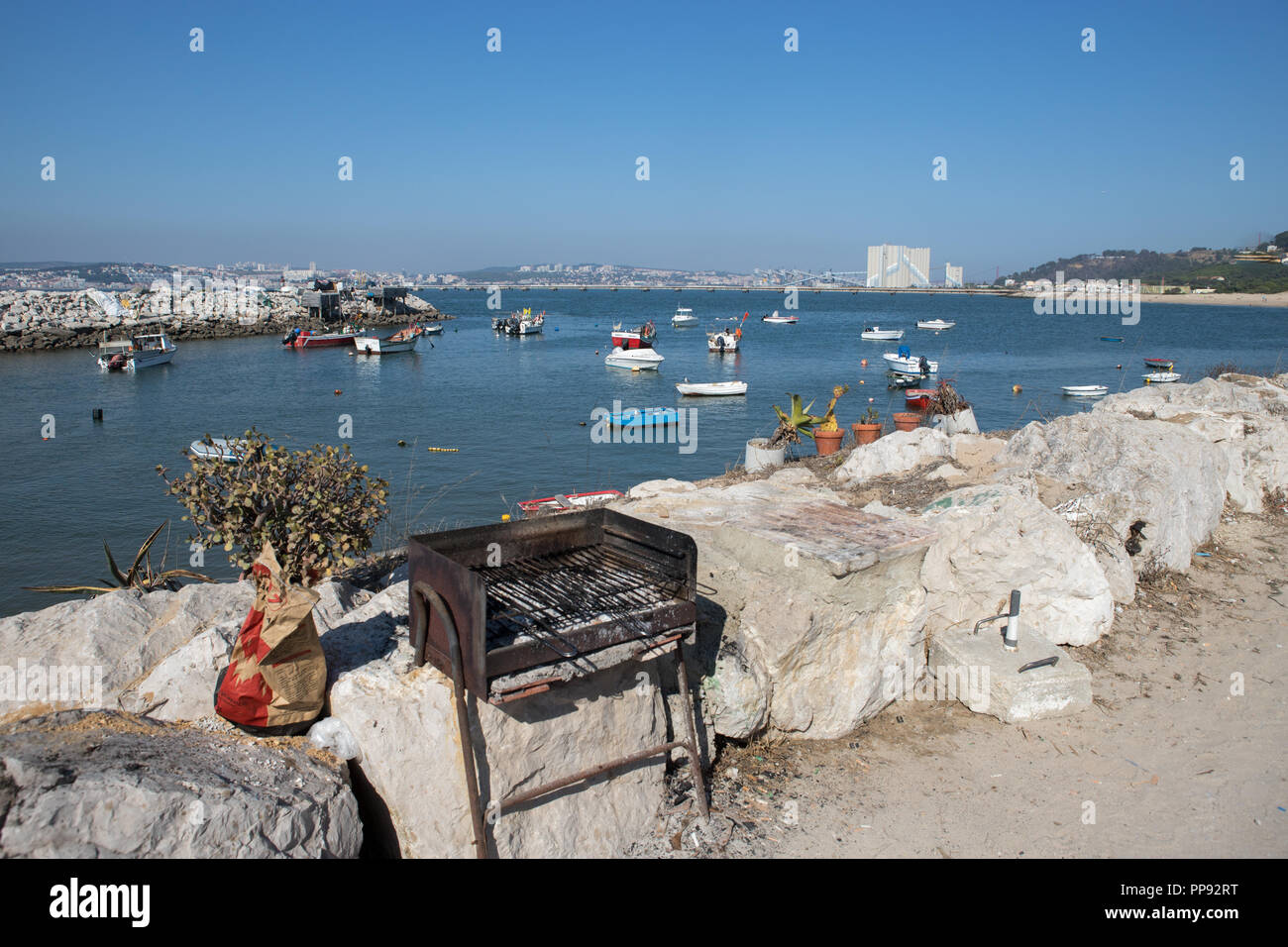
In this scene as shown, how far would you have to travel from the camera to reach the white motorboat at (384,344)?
176ft

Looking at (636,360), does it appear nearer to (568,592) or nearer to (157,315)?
(157,315)

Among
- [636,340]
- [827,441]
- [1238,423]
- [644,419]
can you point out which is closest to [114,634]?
[827,441]

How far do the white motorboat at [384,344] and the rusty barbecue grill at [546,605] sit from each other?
2057 inches

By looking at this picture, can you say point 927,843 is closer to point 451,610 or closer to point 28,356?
point 451,610

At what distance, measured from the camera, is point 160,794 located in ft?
9.93

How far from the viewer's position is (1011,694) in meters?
5.56

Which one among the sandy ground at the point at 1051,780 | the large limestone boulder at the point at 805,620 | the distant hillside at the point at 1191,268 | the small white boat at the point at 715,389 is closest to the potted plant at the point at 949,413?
the sandy ground at the point at 1051,780

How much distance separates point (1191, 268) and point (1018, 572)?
563ft

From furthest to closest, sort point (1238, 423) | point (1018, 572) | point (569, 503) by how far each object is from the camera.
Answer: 1. point (569, 503)
2. point (1238, 423)
3. point (1018, 572)

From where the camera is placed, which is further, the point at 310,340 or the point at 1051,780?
the point at 310,340

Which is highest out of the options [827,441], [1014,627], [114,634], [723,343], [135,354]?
[723,343]

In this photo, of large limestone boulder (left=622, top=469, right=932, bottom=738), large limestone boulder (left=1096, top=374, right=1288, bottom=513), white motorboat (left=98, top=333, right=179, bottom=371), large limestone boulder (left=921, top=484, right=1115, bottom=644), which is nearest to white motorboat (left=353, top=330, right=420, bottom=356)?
white motorboat (left=98, top=333, right=179, bottom=371)
